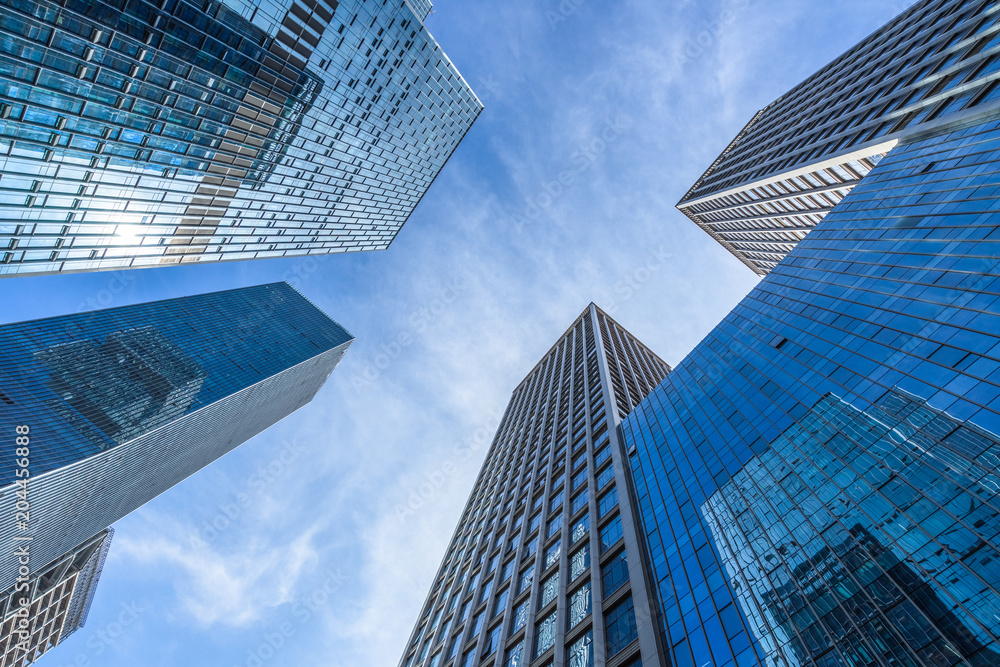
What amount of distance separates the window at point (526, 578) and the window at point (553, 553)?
1523mm

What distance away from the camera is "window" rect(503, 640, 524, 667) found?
31.6 metres

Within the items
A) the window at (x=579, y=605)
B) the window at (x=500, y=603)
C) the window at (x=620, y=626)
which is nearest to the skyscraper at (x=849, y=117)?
the window at (x=620, y=626)

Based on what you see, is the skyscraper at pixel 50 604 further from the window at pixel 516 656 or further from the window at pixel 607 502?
the window at pixel 607 502

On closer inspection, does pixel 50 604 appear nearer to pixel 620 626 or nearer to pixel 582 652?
pixel 582 652

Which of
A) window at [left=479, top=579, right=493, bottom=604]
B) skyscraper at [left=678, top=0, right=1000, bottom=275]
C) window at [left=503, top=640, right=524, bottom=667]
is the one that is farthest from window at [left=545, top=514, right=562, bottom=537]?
skyscraper at [left=678, top=0, right=1000, bottom=275]

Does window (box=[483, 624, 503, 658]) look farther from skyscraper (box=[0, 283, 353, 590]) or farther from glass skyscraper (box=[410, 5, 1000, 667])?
skyscraper (box=[0, 283, 353, 590])

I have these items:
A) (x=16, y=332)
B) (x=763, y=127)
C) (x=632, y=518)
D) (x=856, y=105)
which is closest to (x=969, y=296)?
(x=632, y=518)

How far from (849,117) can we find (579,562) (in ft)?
211

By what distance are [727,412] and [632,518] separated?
41.2 ft

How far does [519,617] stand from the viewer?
3625 centimetres

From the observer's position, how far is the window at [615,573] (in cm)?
3056

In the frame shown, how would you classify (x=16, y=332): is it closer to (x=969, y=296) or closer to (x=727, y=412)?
(x=727, y=412)

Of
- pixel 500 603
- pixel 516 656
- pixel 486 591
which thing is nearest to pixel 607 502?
pixel 500 603

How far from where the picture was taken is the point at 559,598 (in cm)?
3297
